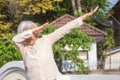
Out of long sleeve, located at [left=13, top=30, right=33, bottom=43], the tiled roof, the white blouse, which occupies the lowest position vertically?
Answer: the tiled roof

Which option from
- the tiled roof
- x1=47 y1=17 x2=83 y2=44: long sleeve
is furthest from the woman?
the tiled roof

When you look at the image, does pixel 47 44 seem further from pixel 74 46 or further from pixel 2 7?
pixel 2 7

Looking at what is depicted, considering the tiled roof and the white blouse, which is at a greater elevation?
the white blouse

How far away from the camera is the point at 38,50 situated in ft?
10.1

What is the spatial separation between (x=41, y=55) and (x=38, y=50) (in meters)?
0.05

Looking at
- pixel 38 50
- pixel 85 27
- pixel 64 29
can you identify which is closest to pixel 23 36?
pixel 38 50

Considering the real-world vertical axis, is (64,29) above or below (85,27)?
above

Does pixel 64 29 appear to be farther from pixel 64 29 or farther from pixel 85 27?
pixel 85 27

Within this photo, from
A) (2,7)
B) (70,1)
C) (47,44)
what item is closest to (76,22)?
(47,44)

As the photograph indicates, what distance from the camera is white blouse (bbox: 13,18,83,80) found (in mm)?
3068

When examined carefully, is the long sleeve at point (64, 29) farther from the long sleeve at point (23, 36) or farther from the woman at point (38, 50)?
the long sleeve at point (23, 36)

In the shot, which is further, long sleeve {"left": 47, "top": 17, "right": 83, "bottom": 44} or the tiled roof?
the tiled roof

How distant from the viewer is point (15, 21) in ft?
69.8

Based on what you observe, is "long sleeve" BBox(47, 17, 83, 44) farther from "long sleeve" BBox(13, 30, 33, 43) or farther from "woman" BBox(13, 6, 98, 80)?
"long sleeve" BBox(13, 30, 33, 43)
